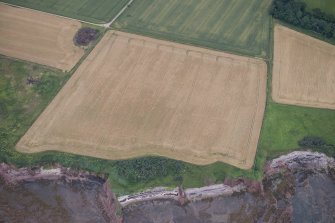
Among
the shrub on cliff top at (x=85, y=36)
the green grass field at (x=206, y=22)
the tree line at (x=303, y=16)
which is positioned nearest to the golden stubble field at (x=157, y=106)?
the shrub on cliff top at (x=85, y=36)

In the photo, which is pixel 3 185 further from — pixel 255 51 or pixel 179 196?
pixel 255 51

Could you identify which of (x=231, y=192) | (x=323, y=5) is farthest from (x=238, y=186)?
(x=323, y=5)

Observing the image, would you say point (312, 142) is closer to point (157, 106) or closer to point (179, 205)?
point (179, 205)

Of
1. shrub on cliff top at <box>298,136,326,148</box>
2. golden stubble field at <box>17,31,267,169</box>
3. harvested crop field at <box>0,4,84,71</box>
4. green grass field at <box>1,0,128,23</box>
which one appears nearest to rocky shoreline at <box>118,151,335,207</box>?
shrub on cliff top at <box>298,136,326,148</box>

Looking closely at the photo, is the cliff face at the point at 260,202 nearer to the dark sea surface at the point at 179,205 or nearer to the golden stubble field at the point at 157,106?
the dark sea surface at the point at 179,205

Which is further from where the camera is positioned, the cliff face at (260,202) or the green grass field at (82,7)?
the green grass field at (82,7)

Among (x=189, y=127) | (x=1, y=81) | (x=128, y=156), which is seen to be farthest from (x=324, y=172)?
(x=1, y=81)
